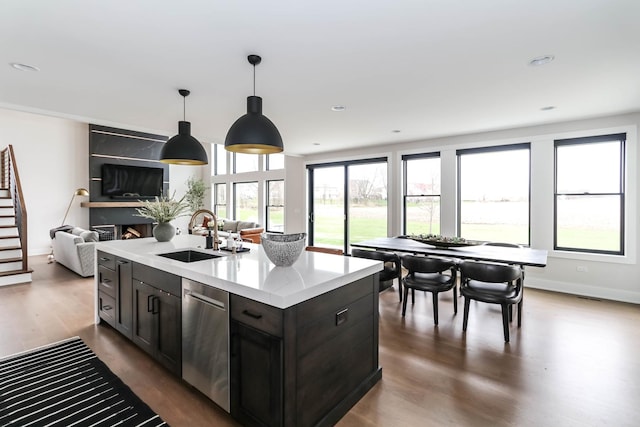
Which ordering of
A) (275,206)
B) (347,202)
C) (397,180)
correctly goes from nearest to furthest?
(397,180), (347,202), (275,206)

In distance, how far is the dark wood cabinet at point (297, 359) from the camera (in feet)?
5.32

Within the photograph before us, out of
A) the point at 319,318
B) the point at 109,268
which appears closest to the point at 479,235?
the point at 319,318

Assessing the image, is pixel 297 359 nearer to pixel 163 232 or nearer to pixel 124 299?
pixel 124 299

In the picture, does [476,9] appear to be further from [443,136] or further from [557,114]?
[443,136]

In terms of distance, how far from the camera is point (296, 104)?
389cm

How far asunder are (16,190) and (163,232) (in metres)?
4.55

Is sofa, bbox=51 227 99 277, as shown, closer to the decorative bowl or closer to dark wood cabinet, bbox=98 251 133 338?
dark wood cabinet, bbox=98 251 133 338

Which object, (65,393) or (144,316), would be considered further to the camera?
(144,316)

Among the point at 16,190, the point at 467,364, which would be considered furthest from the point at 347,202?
the point at 16,190

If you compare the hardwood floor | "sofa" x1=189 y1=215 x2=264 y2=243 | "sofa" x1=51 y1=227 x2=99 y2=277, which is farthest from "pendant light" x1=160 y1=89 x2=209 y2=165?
"sofa" x1=189 y1=215 x2=264 y2=243

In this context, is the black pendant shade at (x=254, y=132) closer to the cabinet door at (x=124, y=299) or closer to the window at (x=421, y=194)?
the cabinet door at (x=124, y=299)

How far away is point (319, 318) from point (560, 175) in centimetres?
507

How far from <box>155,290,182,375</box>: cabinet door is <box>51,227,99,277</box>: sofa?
3792mm

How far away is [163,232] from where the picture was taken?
3.50 metres
